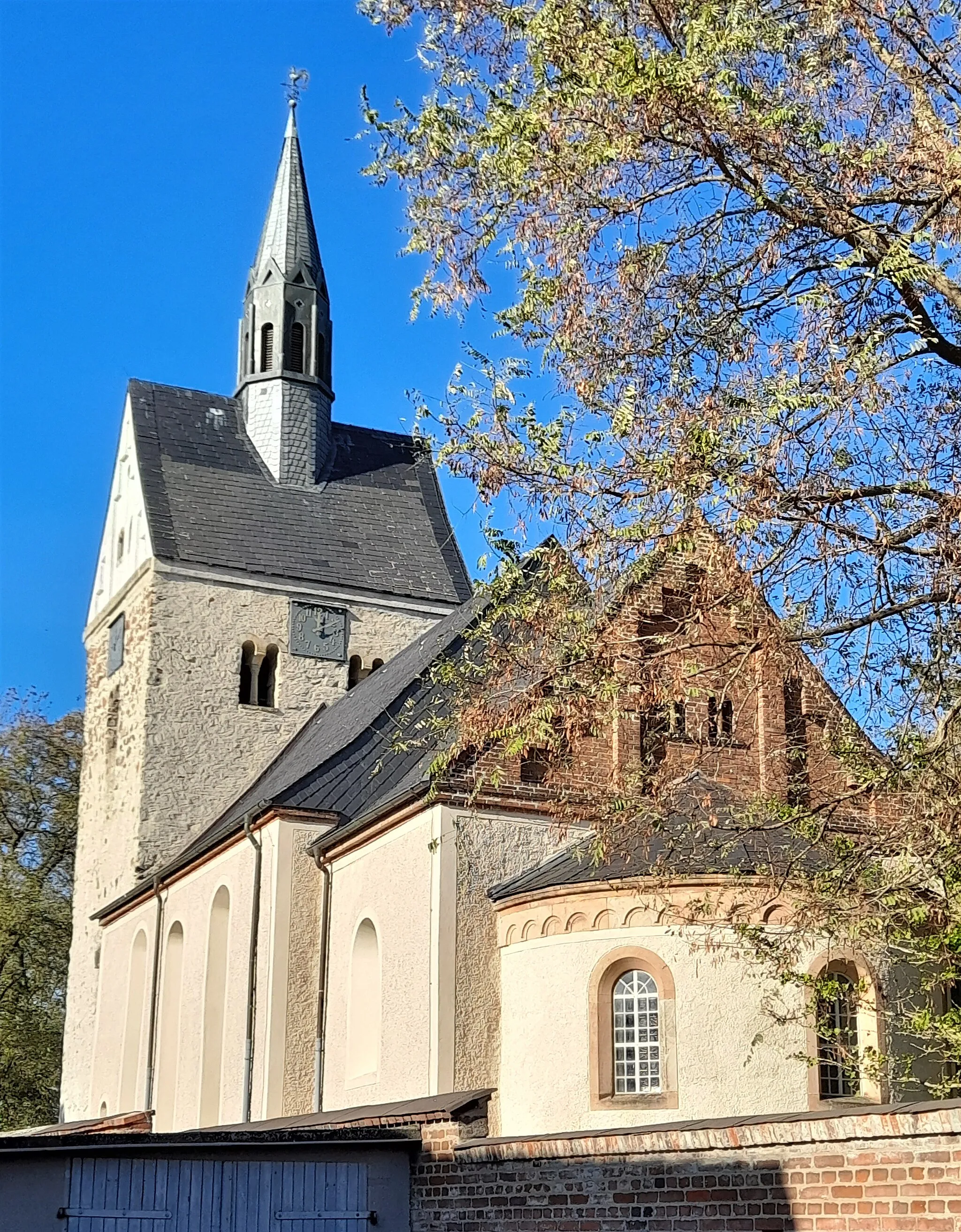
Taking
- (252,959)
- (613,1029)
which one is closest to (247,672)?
(252,959)

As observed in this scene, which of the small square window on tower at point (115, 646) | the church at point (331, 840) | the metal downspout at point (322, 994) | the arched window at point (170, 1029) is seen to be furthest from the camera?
the small square window on tower at point (115, 646)

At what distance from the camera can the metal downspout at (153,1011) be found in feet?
77.5

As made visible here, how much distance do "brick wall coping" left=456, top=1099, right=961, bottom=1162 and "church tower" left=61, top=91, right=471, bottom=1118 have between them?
49.9 ft

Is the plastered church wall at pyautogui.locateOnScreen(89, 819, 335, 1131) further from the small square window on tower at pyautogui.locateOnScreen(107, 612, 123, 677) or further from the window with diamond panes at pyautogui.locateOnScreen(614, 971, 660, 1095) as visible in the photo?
the small square window on tower at pyautogui.locateOnScreen(107, 612, 123, 677)

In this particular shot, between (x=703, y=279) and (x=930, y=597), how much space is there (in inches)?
104

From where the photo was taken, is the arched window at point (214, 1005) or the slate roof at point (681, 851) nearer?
the slate roof at point (681, 851)

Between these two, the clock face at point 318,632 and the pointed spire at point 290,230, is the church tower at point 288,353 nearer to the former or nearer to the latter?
the pointed spire at point 290,230

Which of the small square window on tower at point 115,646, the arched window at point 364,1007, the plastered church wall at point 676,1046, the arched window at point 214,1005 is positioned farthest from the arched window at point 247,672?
the plastered church wall at point 676,1046

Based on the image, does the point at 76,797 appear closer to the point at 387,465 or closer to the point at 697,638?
the point at 387,465

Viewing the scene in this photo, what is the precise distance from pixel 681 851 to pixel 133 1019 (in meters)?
14.6

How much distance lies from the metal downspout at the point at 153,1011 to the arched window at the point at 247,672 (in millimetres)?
4109

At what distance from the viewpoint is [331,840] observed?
19.1 metres

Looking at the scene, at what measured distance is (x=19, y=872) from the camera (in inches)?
1474

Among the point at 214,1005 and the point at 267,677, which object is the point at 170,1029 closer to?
the point at 214,1005
